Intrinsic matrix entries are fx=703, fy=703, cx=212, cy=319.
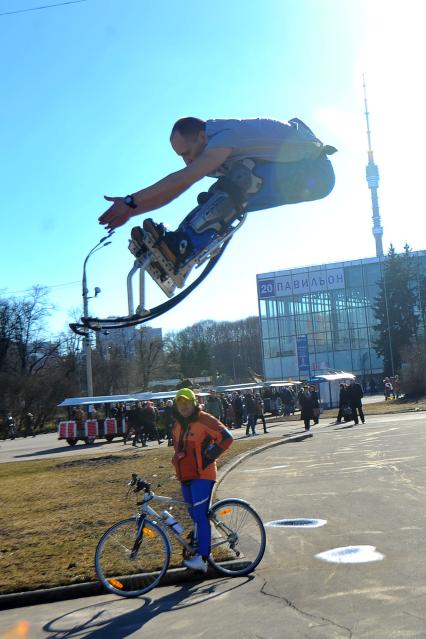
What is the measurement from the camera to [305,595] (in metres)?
5.83

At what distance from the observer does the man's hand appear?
400 cm

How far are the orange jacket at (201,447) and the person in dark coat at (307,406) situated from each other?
19.7 metres

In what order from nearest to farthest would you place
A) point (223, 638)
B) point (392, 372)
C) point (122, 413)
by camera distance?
point (223, 638)
point (122, 413)
point (392, 372)

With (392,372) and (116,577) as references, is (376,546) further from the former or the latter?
(392,372)

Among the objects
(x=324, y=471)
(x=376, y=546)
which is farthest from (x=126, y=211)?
(x=324, y=471)

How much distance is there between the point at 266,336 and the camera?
249 ft

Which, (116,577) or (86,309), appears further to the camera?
(116,577)

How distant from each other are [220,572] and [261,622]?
5.28ft

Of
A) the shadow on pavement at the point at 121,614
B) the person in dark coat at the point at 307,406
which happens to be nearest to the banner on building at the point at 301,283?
the person in dark coat at the point at 307,406

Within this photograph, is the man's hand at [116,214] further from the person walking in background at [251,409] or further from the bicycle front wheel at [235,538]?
the person walking in background at [251,409]

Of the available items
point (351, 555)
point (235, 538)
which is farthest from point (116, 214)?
point (351, 555)

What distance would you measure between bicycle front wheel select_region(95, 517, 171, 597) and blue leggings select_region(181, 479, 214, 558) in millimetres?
325

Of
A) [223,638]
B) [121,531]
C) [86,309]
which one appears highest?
[86,309]

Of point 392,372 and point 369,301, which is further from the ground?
point 369,301
